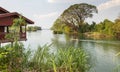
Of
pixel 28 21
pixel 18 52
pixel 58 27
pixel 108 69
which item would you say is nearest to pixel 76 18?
pixel 58 27

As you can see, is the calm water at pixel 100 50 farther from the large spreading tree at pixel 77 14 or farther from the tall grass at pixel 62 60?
the large spreading tree at pixel 77 14

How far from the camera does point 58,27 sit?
280 ft

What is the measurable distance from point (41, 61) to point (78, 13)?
67650 millimetres

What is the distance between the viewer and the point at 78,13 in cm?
7838

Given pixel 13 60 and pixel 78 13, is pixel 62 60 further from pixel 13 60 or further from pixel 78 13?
pixel 78 13

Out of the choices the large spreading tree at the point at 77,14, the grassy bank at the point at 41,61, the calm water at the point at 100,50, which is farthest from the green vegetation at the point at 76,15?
the grassy bank at the point at 41,61

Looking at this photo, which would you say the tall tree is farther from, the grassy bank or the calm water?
the grassy bank

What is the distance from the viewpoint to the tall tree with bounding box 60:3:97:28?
3078 inches

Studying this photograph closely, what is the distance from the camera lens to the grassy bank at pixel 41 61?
10.1m

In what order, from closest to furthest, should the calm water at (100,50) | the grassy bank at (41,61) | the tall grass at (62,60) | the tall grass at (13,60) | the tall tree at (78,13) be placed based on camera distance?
the tall grass at (62,60) < the grassy bank at (41,61) < the tall grass at (13,60) < the calm water at (100,50) < the tall tree at (78,13)

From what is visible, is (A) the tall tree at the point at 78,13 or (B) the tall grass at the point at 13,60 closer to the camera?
(B) the tall grass at the point at 13,60

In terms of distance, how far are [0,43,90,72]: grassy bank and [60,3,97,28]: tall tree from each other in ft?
221

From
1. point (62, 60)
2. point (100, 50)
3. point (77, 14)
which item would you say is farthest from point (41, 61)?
point (77, 14)

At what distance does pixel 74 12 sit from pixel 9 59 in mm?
68396
